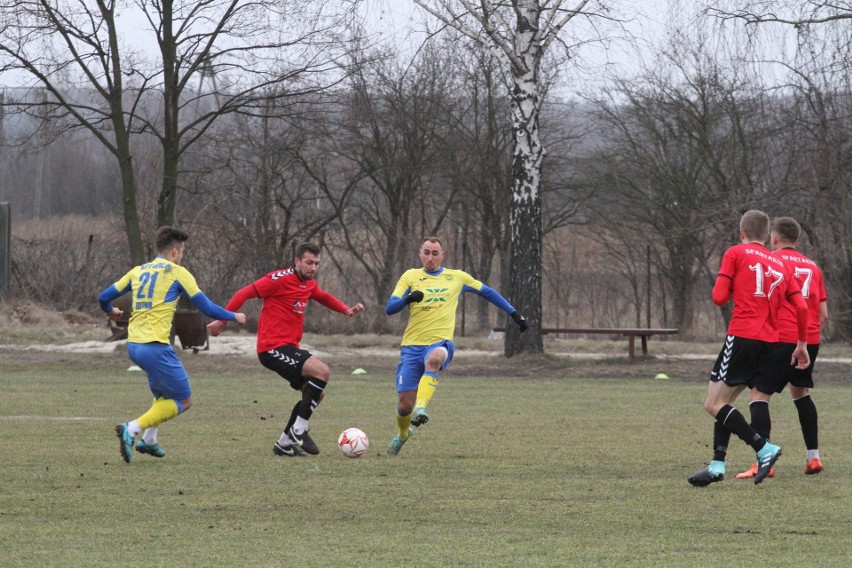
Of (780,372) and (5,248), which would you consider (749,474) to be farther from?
(5,248)

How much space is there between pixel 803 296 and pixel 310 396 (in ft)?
12.7

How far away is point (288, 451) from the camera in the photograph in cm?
920

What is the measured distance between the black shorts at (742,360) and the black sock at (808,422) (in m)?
0.81

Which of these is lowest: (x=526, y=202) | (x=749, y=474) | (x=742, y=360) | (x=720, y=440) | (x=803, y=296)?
(x=749, y=474)

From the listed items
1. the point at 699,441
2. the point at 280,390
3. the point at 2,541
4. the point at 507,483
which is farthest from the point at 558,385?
the point at 2,541

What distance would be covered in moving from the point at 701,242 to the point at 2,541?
25754 mm

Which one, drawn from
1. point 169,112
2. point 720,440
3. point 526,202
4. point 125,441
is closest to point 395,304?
point 125,441

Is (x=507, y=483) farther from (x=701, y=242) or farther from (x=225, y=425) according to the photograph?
(x=701, y=242)

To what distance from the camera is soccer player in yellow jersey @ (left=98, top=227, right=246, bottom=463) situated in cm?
876

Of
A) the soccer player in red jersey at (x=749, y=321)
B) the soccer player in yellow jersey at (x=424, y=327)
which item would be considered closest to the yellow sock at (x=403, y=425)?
the soccer player in yellow jersey at (x=424, y=327)

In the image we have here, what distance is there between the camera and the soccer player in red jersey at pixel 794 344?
8016mm

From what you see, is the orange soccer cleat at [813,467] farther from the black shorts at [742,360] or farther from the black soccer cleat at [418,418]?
the black soccer cleat at [418,418]

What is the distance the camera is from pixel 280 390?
16297 millimetres

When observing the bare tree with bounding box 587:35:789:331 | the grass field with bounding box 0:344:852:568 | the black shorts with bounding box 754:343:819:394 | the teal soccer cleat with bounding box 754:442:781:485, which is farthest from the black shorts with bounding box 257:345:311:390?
the bare tree with bounding box 587:35:789:331
